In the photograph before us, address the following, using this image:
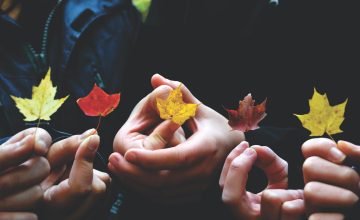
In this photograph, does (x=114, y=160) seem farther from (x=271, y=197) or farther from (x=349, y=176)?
(x=349, y=176)

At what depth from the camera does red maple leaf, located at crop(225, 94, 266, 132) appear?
A: 2.88 feet

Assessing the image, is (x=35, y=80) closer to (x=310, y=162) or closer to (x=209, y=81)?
(x=209, y=81)

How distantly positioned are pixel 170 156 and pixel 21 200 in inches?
13.9

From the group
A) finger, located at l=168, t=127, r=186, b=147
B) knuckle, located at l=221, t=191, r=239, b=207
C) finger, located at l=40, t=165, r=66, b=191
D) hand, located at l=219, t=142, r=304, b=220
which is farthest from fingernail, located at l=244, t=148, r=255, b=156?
finger, located at l=40, t=165, r=66, b=191

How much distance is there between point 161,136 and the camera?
882 mm

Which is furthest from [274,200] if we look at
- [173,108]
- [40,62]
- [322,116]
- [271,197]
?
[40,62]

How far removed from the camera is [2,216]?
2.39ft

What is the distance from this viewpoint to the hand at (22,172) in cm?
72

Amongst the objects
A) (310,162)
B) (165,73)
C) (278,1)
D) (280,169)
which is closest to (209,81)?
(165,73)

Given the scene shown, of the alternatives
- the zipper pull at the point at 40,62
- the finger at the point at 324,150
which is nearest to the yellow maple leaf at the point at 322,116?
the finger at the point at 324,150

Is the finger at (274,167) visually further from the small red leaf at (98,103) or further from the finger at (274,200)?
the small red leaf at (98,103)

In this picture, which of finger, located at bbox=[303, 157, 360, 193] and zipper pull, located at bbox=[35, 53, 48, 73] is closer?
finger, located at bbox=[303, 157, 360, 193]

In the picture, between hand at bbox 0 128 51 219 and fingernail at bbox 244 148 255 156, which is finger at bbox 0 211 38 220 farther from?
fingernail at bbox 244 148 255 156

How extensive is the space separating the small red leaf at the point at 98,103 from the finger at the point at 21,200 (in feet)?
0.77
